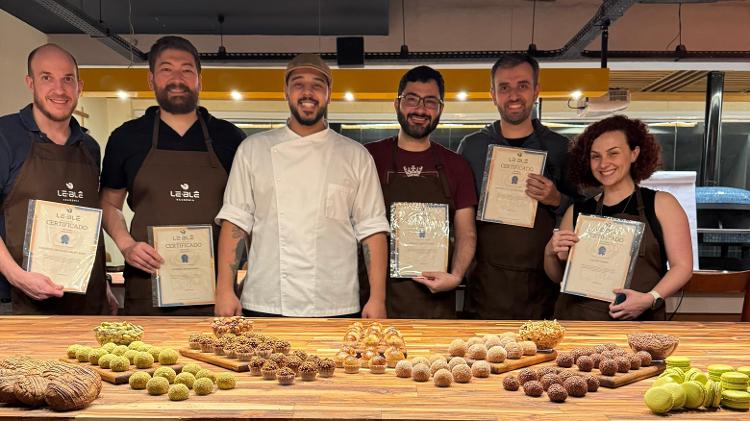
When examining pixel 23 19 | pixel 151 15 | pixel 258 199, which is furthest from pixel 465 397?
pixel 23 19

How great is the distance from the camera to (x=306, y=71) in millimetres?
2824

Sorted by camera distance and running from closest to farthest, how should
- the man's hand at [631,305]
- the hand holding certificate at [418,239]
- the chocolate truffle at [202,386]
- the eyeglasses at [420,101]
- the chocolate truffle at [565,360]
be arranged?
the chocolate truffle at [202,386] < the chocolate truffle at [565,360] < the man's hand at [631,305] < the hand holding certificate at [418,239] < the eyeglasses at [420,101]

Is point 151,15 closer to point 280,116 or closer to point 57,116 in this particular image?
point 280,116

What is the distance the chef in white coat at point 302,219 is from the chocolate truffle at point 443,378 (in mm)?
1050

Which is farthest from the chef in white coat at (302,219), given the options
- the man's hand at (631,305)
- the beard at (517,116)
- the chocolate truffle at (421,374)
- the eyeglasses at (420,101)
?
the chocolate truffle at (421,374)

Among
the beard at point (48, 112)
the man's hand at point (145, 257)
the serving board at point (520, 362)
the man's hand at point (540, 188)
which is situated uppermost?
the beard at point (48, 112)

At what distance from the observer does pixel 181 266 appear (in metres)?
2.85

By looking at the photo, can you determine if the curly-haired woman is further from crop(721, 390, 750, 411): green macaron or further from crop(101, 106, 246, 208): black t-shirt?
crop(101, 106, 246, 208): black t-shirt

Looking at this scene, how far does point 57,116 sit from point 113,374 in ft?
5.63

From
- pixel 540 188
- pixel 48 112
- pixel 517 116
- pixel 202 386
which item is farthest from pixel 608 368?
pixel 48 112

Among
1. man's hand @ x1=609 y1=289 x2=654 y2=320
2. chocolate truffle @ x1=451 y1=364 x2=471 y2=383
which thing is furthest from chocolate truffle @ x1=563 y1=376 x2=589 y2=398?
man's hand @ x1=609 y1=289 x2=654 y2=320

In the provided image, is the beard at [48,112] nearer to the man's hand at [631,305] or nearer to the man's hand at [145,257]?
the man's hand at [145,257]

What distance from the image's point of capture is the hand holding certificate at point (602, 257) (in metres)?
2.63

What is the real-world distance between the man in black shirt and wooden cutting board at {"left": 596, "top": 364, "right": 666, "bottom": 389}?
5.84 feet
